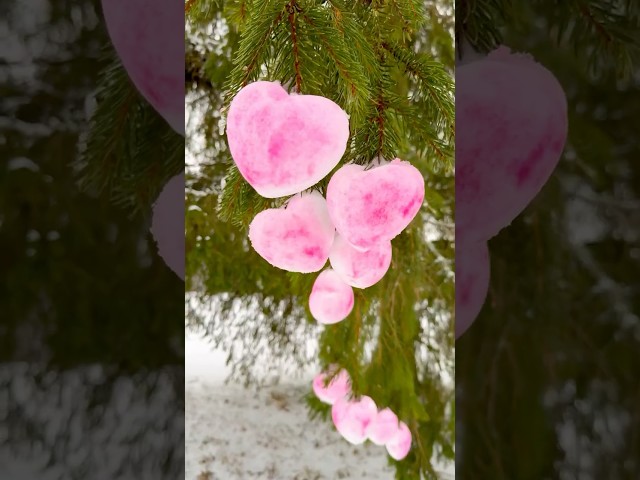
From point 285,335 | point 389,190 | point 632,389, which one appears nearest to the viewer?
point 632,389

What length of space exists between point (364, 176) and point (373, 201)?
1cm

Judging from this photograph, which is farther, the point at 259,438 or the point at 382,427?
the point at 259,438

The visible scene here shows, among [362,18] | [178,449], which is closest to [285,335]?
[362,18]

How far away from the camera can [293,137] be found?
0.19 meters

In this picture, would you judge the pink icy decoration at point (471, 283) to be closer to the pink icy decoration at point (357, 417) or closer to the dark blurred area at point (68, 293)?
the dark blurred area at point (68, 293)

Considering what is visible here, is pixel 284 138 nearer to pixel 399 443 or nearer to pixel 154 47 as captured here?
pixel 154 47

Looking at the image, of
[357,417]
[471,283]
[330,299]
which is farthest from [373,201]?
[357,417]

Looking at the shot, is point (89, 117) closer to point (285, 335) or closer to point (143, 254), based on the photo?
point (143, 254)

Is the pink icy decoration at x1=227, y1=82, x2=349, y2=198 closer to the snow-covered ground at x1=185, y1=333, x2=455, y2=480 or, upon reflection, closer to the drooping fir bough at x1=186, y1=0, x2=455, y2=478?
the drooping fir bough at x1=186, y1=0, x2=455, y2=478

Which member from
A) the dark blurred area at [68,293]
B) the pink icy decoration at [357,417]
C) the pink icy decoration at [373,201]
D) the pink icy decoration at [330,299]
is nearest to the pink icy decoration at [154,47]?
the dark blurred area at [68,293]

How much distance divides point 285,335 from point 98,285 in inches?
42.2

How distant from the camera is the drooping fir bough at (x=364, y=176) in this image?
0.23 metres

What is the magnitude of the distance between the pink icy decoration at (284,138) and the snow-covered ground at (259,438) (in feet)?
4.25

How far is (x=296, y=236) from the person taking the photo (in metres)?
0.26
